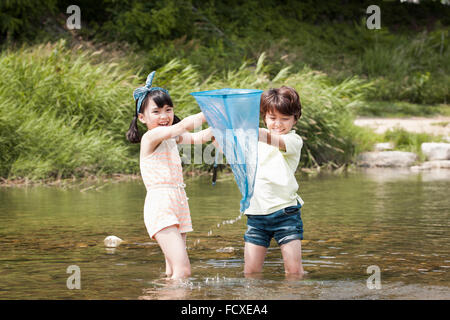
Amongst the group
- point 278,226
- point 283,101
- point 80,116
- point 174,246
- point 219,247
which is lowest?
point 219,247

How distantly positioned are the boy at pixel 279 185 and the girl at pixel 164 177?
458 mm

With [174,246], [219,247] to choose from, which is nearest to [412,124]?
[219,247]

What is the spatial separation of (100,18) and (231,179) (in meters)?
12.2

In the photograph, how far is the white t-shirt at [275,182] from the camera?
4.98 meters

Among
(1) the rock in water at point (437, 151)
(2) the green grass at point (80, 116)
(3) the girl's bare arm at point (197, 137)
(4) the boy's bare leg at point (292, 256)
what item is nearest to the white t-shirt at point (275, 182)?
(4) the boy's bare leg at point (292, 256)

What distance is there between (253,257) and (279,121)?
952 mm

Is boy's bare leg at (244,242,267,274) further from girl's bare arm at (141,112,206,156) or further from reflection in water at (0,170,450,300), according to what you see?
girl's bare arm at (141,112,206,156)

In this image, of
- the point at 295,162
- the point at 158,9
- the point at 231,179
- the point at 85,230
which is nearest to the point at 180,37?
the point at 158,9

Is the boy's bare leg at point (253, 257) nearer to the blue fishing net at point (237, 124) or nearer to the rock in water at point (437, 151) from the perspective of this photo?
the blue fishing net at point (237, 124)

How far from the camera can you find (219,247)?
21.9ft

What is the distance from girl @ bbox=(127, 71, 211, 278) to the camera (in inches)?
193

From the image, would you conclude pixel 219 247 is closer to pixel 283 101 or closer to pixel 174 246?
pixel 174 246

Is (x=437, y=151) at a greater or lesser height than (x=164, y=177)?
lesser
